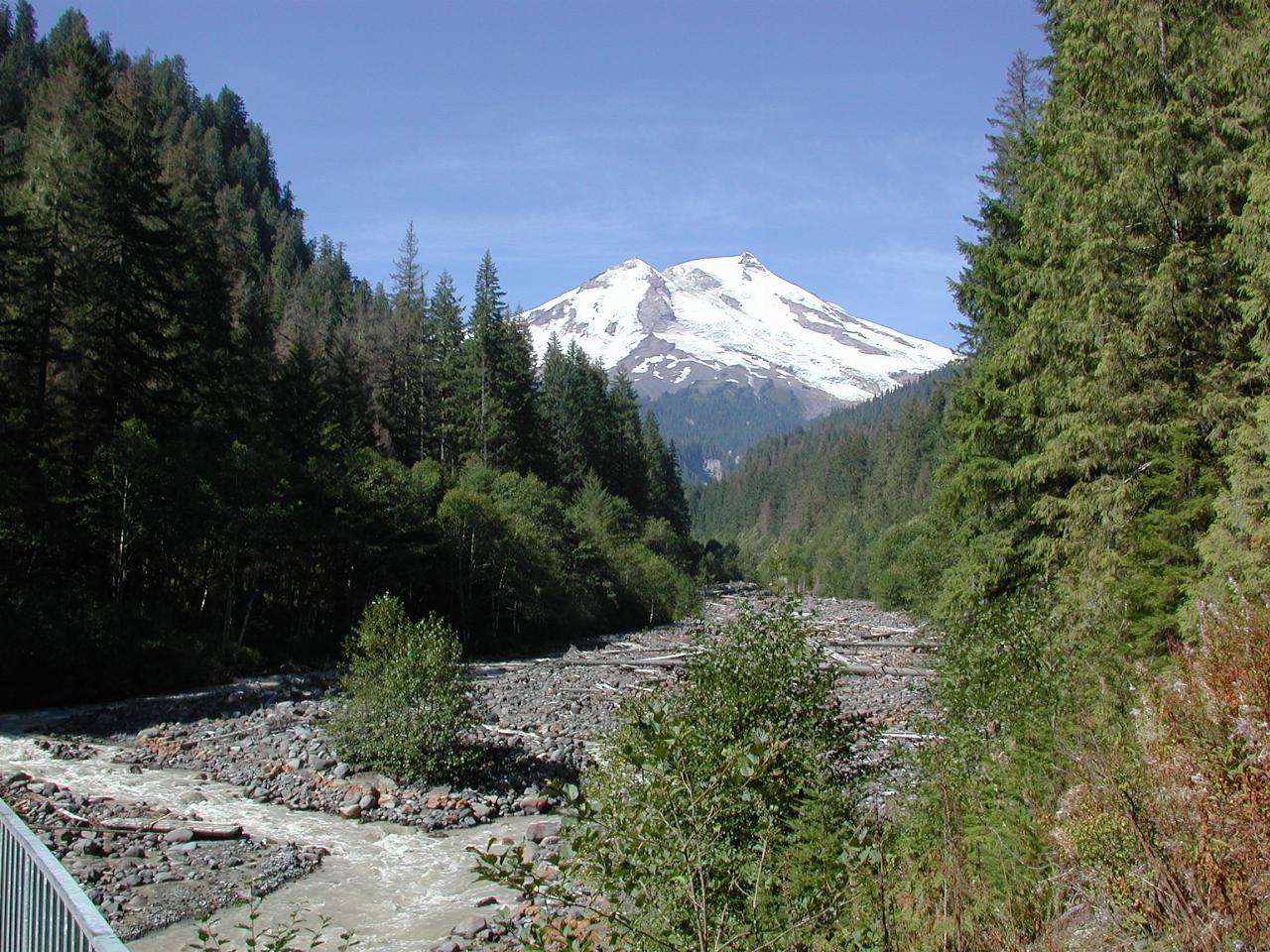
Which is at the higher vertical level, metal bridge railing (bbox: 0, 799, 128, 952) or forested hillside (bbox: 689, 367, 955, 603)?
forested hillside (bbox: 689, 367, 955, 603)

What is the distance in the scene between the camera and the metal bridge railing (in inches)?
120

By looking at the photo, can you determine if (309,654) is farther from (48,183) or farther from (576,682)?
(48,183)

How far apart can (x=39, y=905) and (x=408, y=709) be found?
46.7 feet

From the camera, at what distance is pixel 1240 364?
12.2m

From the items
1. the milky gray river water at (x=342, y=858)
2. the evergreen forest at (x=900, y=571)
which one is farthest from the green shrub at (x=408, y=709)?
the milky gray river water at (x=342, y=858)

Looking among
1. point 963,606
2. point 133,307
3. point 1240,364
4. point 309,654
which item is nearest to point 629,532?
point 309,654

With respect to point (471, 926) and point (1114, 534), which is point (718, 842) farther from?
point (1114, 534)

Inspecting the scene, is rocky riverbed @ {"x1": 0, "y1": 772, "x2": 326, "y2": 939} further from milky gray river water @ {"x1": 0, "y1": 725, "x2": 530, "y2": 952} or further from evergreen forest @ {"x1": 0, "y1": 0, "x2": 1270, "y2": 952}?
evergreen forest @ {"x1": 0, "y1": 0, "x2": 1270, "y2": 952}

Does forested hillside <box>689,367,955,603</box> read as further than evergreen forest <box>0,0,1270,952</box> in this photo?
Yes

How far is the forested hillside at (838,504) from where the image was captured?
78938 millimetres

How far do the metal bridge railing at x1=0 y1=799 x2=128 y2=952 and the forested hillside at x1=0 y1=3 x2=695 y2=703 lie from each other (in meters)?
23.0

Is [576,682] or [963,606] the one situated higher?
[963,606]

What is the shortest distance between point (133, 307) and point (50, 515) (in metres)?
7.64

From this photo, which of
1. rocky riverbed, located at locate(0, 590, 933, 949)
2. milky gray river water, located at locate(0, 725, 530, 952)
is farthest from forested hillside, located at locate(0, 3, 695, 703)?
milky gray river water, located at locate(0, 725, 530, 952)
